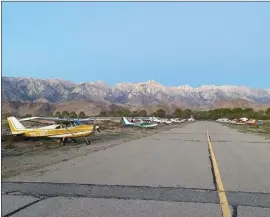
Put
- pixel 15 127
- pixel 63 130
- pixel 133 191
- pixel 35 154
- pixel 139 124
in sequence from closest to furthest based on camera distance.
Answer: pixel 133 191 → pixel 35 154 → pixel 63 130 → pixel 15 127 → pixel 139 124

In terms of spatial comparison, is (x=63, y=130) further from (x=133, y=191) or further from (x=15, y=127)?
(x=133, y=191)

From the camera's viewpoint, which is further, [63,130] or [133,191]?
[63,130]

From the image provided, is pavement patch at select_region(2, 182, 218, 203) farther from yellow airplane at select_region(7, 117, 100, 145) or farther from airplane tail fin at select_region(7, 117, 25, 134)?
airplane tail fin at select_region(7, 117, 25, 134)

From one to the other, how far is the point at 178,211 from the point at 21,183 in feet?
13.6

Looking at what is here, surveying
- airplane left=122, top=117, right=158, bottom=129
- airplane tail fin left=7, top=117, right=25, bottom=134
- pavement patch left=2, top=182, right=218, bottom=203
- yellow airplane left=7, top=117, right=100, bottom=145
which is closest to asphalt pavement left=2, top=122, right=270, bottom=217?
pavement patch left=2, top=182, right=218, bottom=203

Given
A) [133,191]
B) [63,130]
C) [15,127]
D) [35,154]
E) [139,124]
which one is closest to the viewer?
[133,191]

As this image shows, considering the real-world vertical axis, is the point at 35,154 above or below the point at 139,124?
above

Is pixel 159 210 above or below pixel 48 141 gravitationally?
above

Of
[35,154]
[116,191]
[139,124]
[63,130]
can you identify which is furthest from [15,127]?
[139,124]

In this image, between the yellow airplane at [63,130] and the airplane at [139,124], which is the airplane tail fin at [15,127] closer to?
the yellow airplane at [63,130]

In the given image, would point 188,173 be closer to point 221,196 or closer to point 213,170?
point 213,170

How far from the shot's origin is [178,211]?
5980 mm

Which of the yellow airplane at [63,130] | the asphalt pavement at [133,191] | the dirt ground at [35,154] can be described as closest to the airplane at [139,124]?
the dirt ground at [35,154]

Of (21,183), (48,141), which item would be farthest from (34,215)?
(48,141)
